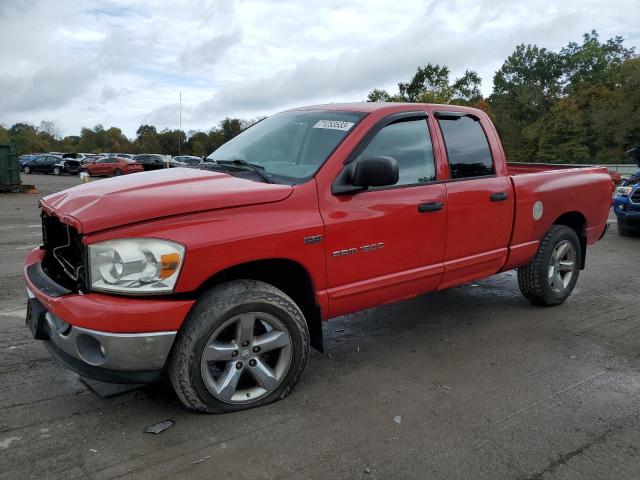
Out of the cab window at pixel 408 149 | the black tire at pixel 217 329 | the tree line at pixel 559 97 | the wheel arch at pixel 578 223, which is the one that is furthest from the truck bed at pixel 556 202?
the tree line at pixel 559 97

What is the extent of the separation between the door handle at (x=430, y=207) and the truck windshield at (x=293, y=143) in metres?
0.74

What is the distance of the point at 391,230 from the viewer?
145 inches

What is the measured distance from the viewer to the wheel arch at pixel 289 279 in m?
3.22

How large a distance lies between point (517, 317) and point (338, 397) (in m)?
2.41

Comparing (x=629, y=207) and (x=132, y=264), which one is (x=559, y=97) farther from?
(x=132, y=264)

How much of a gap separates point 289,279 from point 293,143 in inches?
40.5

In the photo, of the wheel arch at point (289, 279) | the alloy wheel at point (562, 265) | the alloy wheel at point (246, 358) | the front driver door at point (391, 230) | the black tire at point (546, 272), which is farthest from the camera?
the alloy wheel at point (562, 265)

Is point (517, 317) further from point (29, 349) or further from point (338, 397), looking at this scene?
point (29, 349)

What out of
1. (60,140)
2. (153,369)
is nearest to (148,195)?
(153,369)

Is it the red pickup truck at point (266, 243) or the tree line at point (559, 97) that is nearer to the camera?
the red pickup truck at point (266, 243)

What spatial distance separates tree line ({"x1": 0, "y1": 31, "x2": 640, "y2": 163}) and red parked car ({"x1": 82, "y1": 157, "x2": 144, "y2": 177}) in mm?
6419

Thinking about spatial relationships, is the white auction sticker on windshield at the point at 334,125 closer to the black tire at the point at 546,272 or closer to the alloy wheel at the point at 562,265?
the black tire at the point at 546,272

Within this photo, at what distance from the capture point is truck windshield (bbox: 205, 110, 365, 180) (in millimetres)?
3648

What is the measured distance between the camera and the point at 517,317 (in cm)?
511
